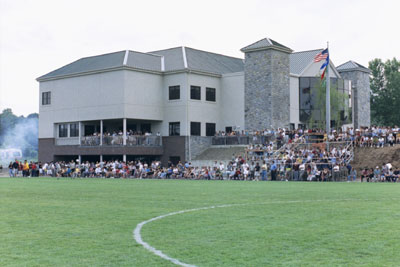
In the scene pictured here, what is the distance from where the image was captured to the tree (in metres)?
84.4

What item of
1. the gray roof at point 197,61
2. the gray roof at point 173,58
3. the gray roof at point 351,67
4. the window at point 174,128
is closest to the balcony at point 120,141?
the window at point 174,128

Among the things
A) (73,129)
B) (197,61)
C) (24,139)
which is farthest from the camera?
(24,139)

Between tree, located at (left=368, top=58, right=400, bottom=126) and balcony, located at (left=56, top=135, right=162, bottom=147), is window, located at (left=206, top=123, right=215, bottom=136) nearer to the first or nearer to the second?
balcony, located at (left=56, top=135, right=162, bottom=147)

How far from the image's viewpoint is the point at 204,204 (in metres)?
17.1

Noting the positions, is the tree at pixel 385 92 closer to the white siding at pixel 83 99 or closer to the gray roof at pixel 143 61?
the gray roof at pixel 143 61

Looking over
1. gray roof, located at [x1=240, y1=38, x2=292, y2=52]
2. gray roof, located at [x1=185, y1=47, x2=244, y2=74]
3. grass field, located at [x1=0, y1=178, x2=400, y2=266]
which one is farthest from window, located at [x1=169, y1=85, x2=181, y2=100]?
grass field, located at [x1=0, y1=178, x2=400, y2=266]

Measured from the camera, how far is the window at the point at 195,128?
56103 mm

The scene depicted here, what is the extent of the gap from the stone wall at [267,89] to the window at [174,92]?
6.92 meters

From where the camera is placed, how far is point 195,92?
56719 millimetres

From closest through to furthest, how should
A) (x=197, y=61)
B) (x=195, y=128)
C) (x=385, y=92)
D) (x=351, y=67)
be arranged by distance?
(x=195, y=128)
(x=197, y=61)
(x=351, y=67)
(x=385, y=92)

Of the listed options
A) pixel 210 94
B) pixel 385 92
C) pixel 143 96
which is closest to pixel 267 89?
pixel 210 94

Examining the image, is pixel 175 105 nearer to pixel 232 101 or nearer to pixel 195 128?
pixel 195 128

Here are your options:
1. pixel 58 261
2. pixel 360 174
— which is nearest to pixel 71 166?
pixel 360 174

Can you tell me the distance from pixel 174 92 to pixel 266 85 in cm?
931
